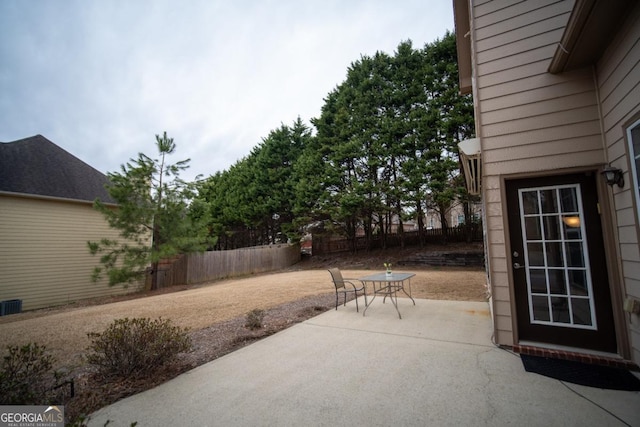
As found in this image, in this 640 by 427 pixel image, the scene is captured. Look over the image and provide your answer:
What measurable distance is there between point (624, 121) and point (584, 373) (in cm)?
245

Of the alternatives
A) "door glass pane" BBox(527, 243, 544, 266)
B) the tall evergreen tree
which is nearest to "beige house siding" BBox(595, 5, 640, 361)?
"door glass pane" BBox(527, 243, 544, 266)

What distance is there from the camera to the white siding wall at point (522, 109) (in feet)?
9.60

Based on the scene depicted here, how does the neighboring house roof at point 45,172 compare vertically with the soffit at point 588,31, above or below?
above

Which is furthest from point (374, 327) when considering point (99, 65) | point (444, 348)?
point (99, 65)

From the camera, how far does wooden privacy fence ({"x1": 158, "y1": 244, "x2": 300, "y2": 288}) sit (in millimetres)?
Answer: 12523

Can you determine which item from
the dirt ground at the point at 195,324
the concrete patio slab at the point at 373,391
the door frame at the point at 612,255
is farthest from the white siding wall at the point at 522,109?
the dirt ground at the point at 195,324

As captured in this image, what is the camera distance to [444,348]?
3.19 meters

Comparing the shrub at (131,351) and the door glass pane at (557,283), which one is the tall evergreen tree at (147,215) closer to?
the shrub at (131,351)

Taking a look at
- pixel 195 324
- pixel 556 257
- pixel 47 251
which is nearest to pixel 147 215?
pixel 47 251

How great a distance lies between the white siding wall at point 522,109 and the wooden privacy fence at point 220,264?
13.0 meters

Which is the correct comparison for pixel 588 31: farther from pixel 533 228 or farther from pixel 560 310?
pixel 560 310

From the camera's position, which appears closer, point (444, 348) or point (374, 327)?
point (444, 348)

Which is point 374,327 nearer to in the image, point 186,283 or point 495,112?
point 495,112

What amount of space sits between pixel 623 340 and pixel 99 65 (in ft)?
48.9
